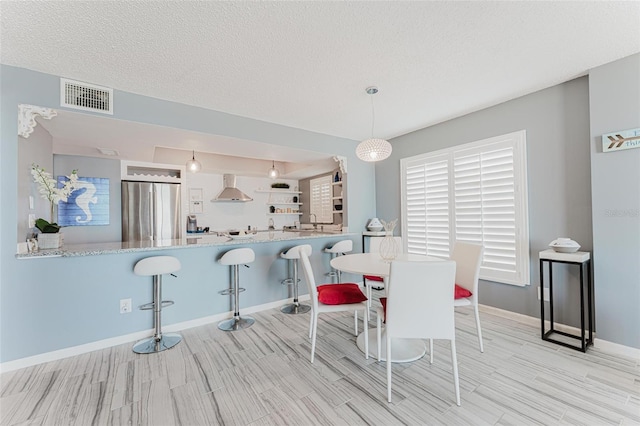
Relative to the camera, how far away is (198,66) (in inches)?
92.4

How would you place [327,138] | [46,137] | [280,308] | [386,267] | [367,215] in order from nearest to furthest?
[386,267] < [46,137] < [280,308] < [327,138] < [367,215]

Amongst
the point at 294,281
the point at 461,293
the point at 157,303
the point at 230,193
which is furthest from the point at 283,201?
the point at 461,293

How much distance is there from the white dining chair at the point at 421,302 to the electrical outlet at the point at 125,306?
2603mm

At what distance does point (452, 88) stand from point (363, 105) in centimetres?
96

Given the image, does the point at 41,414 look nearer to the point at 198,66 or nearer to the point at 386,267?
the point at 386,267

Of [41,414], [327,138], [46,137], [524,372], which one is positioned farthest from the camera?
[327,138]

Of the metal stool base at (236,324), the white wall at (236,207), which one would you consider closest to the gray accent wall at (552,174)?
the metal stool base at (236,324)

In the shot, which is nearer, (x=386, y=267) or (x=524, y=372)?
(x=524, y=372)

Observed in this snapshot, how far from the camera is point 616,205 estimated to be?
235 cm

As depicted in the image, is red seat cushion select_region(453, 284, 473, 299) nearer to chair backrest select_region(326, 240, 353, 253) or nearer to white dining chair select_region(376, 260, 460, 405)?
white dining chair select_region(376, 260, 460, 405)

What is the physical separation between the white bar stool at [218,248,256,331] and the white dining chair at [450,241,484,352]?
2233 millimetres

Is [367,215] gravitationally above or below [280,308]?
above

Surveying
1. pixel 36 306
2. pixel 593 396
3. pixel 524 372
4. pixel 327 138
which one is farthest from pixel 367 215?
pixel 36 306

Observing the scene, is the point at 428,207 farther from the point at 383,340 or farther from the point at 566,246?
the point at 383,340
